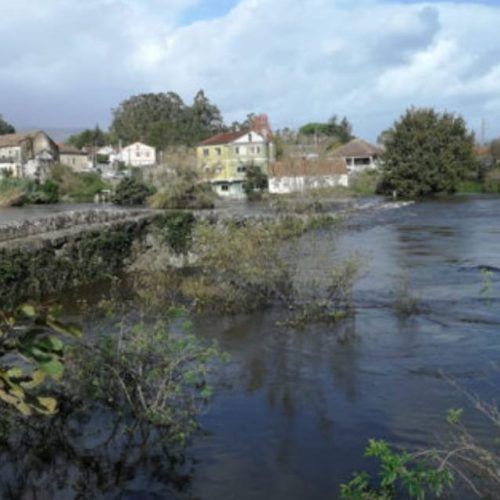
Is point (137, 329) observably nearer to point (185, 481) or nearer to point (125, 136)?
point (185, 481)

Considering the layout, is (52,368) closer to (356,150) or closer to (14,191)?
(14,191)

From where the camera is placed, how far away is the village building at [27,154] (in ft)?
312

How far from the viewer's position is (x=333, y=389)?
8.98 metres

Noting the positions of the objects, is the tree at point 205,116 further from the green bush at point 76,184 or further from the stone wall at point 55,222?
the stone wall at point 55,222

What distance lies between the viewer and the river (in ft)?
21.7

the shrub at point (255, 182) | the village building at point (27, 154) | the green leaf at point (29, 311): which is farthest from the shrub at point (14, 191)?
the green leaf at point (29, 311)

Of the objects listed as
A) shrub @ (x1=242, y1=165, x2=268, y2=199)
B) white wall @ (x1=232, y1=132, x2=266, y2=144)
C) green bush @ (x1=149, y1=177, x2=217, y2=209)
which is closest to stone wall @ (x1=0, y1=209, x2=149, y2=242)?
green bush @ (x1=149, y1=177, x2=217, y2=209)

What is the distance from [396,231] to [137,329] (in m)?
27.2

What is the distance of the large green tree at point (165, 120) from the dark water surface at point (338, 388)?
98.9m

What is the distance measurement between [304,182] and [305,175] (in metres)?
2.37

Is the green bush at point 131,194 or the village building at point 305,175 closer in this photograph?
the village building at point 305,175

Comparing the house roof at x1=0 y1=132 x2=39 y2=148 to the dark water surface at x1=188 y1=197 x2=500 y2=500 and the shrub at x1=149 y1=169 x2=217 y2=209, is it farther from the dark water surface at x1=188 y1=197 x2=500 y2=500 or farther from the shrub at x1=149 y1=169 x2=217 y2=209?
the dark water surface at x1=188 y1=197 x2=500 y2=500

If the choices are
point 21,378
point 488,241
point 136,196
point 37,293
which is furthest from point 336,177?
point 21,378

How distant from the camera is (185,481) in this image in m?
6.48
